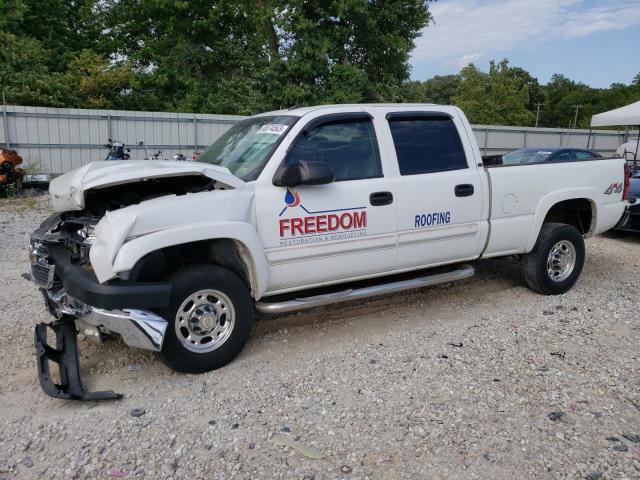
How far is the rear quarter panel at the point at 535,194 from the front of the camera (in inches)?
201

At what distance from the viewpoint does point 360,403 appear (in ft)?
11.4

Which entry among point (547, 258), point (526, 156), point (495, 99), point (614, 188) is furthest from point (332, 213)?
point (495, 99)

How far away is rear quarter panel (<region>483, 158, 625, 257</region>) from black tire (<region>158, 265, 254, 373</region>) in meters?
2.55

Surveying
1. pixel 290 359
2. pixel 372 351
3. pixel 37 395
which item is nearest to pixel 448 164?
pixel 372 351

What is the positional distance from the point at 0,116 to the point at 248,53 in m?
12.5

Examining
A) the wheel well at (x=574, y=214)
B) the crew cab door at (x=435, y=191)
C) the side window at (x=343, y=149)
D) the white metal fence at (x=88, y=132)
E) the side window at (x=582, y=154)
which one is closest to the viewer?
the side window at (x=343, y=149)

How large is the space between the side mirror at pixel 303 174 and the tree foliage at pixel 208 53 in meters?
15.3

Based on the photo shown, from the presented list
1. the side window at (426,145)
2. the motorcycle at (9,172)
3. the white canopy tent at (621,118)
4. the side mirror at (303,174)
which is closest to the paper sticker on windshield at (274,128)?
the side mirror at (303,174)

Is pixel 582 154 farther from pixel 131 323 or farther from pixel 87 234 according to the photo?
pixel 131 323

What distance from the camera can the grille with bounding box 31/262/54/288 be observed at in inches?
148

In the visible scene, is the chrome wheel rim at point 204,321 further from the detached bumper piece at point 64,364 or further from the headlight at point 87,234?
the headlight at point 87,234

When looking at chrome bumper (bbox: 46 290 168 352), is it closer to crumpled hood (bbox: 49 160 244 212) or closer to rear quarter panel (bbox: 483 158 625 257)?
crumpled hood (bbox: 49 160 244 212)

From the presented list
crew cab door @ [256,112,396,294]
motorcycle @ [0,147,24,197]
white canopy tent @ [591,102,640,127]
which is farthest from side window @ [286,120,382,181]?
white canopy tent @ [591,102,640,127]

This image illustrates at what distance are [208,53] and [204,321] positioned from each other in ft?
72.6
